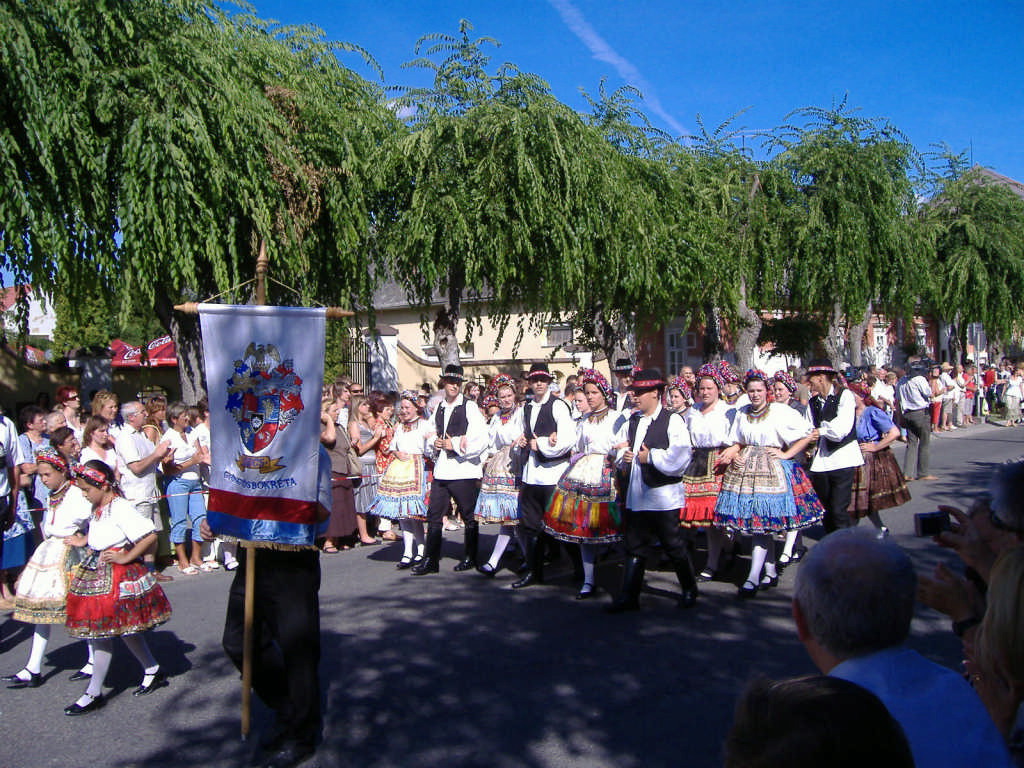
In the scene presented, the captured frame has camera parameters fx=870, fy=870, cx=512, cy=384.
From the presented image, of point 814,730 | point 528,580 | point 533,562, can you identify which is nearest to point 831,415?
point 533,562

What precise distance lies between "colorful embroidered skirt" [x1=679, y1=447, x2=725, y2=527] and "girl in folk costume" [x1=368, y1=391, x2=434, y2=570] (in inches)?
102

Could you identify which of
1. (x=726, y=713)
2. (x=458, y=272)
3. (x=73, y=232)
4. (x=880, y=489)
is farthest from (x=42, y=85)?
(x=880, y=489)

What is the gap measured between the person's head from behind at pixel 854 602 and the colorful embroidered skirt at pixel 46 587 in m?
4.45

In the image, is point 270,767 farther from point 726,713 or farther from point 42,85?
point 42,85

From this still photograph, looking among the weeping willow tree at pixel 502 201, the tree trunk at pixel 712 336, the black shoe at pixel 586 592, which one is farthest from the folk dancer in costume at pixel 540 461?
the tree trunk at pixel 712 336

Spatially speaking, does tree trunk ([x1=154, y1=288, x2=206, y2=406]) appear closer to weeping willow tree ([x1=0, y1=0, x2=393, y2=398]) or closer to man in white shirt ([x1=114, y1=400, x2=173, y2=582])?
weeping willow tree ([x1=0, y1=0, x2=393, y2=398])

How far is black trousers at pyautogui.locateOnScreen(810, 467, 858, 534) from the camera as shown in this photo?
7.57 metres

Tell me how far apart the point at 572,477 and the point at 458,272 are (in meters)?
6.26

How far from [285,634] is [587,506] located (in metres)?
3.29

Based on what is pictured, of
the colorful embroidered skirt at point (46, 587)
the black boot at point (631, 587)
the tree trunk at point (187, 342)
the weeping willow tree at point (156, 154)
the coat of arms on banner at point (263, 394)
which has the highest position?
the weeping willow tree at point (156, 154)

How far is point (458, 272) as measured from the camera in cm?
1282

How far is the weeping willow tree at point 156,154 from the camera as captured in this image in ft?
27.6

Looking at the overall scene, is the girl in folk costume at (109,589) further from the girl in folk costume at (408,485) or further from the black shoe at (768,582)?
the black shoe at (768,582)

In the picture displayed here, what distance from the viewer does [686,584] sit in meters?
6.77
